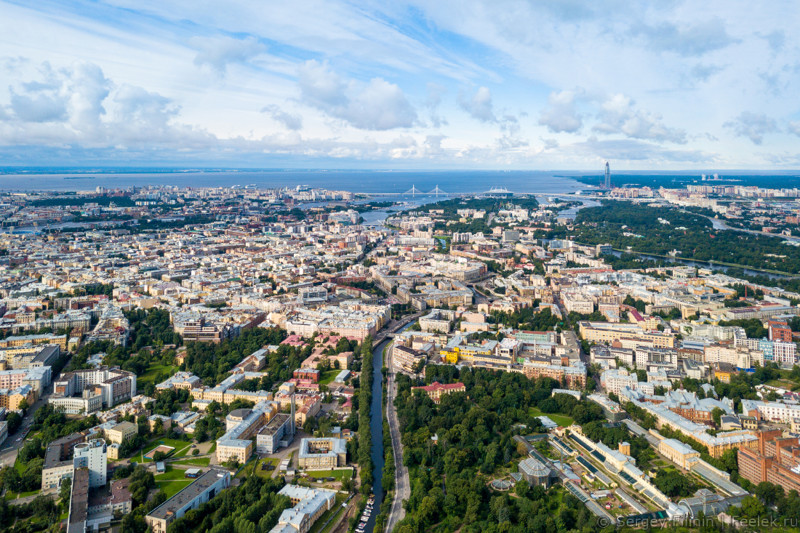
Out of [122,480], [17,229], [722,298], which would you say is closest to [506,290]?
[722,298]

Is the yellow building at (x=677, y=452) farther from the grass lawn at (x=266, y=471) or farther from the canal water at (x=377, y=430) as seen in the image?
the grass lawn at (x=266, y=471)

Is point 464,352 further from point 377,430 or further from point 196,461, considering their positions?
point 196,461

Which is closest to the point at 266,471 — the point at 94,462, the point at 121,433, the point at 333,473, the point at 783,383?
the point at 333,473

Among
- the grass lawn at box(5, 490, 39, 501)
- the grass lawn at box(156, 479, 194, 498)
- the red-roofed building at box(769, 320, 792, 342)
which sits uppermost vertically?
the red-roofed building at box(769, 320, 792, 342)

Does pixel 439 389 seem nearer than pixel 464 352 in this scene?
Yes

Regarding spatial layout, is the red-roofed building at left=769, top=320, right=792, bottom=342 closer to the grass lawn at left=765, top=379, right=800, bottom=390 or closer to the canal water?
the grass lawn at left=765, top=379, right=800, bottom=390

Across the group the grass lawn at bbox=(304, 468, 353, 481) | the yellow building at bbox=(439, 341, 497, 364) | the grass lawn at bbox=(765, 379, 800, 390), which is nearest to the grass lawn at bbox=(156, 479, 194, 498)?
the grass lawn at bbox=(304, 468, 353, 481)

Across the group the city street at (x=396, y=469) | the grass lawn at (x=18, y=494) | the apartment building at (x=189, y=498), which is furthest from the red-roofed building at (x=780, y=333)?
the grass lawn at (x=18, y=494)

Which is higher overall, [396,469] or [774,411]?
[774,411]
